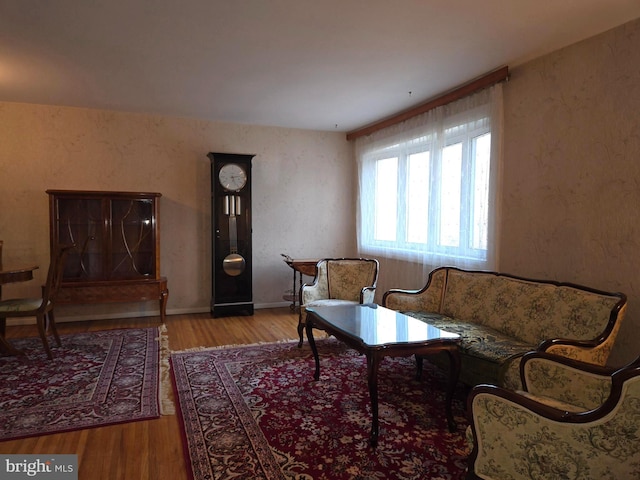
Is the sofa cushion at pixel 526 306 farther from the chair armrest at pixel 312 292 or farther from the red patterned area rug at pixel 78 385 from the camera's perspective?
the red patterned area rug at pixel 78 385

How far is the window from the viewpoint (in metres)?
3.66

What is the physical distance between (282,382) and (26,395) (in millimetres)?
1718

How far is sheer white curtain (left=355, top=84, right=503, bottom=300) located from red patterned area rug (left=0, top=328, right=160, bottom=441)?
9.17 ft

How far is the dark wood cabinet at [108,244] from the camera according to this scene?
4.41 meters

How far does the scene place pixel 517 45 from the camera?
9.67 ft

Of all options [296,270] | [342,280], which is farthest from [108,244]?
[342,280]

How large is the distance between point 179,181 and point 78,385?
285 centimetres

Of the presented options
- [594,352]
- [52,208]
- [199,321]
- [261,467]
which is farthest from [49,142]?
[594,352]

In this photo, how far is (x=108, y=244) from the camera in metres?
4.61

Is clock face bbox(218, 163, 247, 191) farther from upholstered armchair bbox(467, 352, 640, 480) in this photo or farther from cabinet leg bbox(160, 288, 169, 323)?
upholstered armchair bbox(467, 352, 640, 480)

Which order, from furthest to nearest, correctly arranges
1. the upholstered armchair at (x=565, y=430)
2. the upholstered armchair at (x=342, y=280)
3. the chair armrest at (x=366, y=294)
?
the upholstered armchair at (x=342, y=280)
the chair armrest at (x=366, y=294)
the upholstered armchair at (x=565, y=430)

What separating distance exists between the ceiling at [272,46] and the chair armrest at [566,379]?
1986 mm

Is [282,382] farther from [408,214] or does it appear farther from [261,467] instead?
[408,214]

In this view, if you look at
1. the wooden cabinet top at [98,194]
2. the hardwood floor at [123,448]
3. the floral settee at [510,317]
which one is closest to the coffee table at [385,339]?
the floral settee at [510,317]
